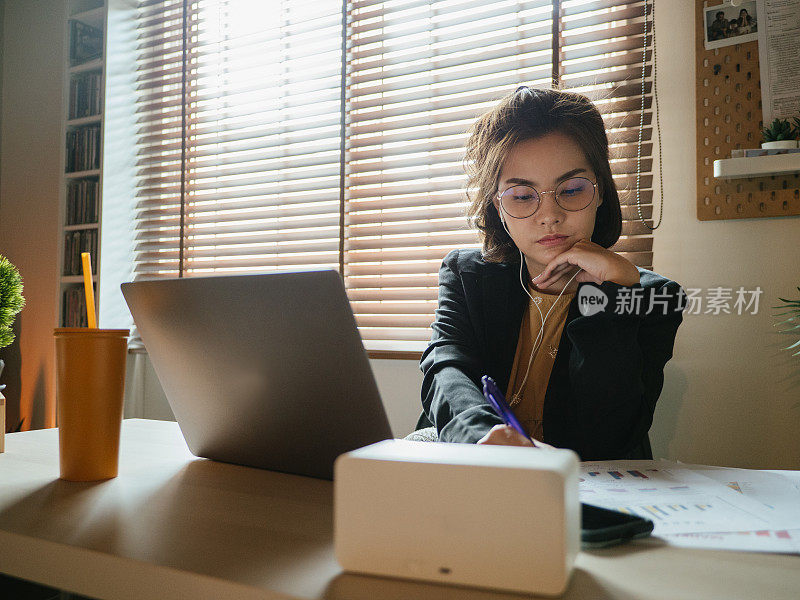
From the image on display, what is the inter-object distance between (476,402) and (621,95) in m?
1.34

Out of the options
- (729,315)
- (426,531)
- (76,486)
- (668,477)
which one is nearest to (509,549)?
(426,531)

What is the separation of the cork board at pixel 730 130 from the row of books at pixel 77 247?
246cm

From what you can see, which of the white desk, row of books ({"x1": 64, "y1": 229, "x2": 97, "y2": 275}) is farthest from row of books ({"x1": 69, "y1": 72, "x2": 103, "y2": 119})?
the white desk

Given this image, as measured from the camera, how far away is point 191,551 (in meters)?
0.50

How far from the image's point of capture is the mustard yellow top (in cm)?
135

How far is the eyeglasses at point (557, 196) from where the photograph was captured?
1375mm

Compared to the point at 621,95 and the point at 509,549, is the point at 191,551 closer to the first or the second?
the point at 509,549

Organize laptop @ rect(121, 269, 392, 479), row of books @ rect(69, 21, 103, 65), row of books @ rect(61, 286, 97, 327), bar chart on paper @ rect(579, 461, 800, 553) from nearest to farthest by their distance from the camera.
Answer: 1. bar chart on paper @ rect(579, 461, 800, 553)
2. laptop @ rect(121, 269, 392, 479)
3. row of books @ rect(61, 286, 97, 327)
4. row of books @ rect(69, 21, 103, 65)

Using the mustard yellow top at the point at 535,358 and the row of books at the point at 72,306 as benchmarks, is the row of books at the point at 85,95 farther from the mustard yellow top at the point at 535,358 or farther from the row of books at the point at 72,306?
the mustard yellow top at the point at 535,358

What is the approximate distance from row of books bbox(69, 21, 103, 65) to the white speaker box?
3.15 meters

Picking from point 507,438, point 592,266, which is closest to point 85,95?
point 592,266

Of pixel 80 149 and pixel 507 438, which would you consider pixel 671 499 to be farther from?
pixel 80 149

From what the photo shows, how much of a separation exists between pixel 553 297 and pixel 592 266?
16 centimetres

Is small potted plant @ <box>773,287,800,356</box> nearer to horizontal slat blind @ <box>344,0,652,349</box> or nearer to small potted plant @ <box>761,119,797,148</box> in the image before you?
small potted plant @ <box>761,119,797,148</box>
